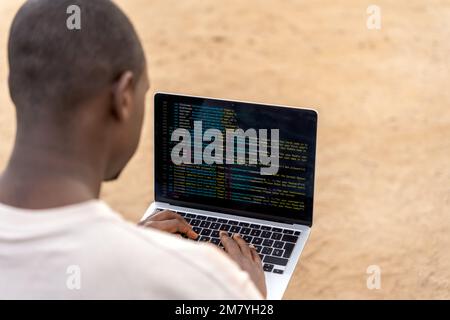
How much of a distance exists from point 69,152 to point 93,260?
0.60ft

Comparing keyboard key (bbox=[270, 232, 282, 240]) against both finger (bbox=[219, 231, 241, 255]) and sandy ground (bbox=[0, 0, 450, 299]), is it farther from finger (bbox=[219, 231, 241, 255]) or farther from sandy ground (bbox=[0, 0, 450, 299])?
sandy ground (bbox=[0, 0, 450, 299])

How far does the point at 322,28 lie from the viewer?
4664 mm

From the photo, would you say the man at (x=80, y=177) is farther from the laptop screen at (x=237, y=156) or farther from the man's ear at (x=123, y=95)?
the laptop screen at (x=237, y=156)

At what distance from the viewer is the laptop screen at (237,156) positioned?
203cm

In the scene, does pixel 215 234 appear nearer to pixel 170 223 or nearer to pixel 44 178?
pixel 170 223

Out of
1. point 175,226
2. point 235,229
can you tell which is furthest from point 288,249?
point 175,226

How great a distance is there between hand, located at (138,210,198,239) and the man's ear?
0.56m

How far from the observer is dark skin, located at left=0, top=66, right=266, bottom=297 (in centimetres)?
133

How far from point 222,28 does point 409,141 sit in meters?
1.26

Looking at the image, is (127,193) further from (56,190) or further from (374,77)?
(56,190)

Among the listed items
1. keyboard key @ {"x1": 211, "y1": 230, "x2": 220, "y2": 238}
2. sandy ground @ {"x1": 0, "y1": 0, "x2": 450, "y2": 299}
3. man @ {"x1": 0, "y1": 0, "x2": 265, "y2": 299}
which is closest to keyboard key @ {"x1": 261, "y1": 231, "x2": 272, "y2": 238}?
keyboard key @ {"x1": 211, "y1": 230, "x2": 220, "y2": 238}

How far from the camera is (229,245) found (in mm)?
1893

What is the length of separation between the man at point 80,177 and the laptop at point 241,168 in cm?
59
